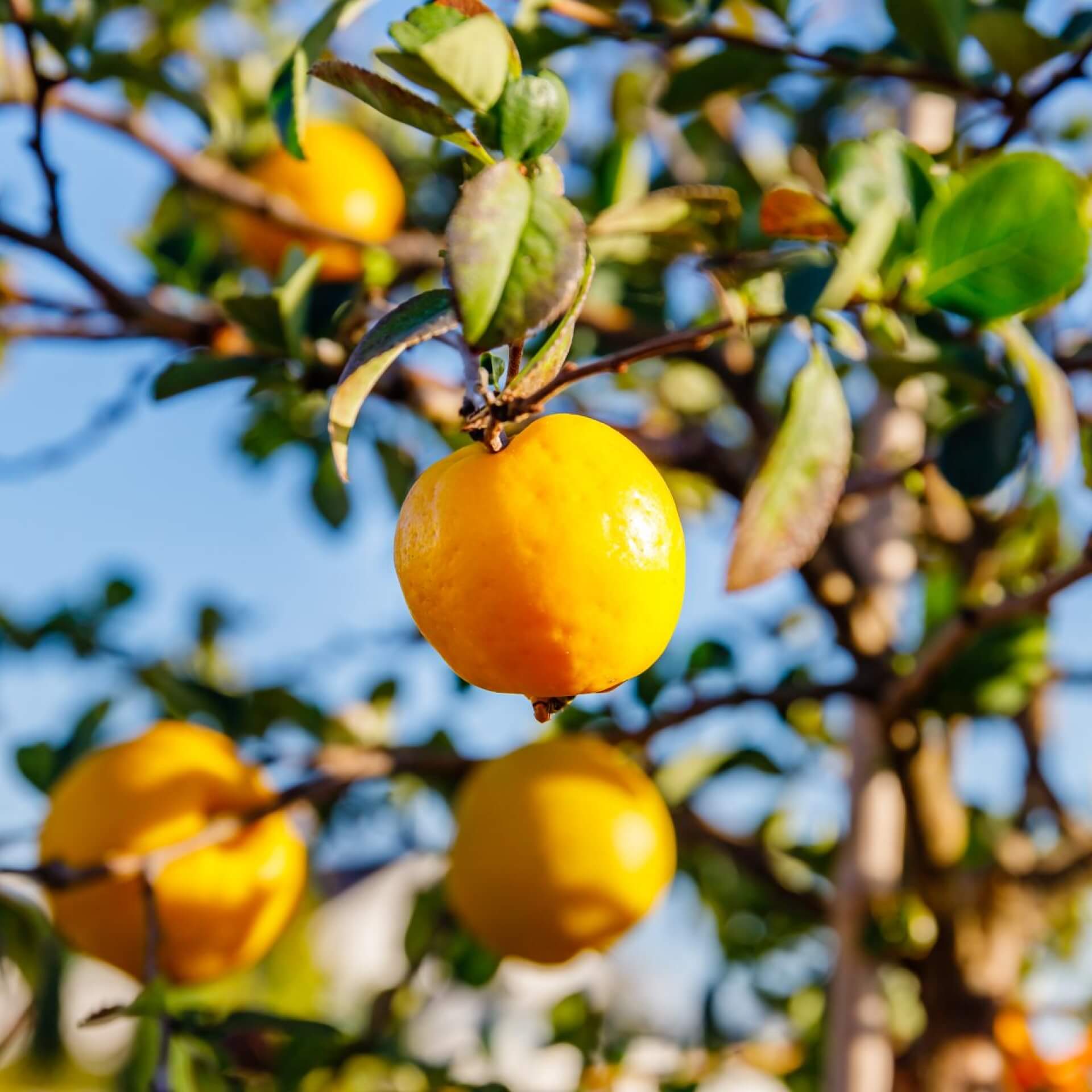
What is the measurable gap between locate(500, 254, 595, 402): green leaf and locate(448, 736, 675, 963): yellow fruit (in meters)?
0.49

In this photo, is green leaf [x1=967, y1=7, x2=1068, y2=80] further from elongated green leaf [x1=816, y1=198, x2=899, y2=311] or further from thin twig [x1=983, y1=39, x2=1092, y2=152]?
elongated green leaf [x1=816, y1=198, x2=899, y2=311]

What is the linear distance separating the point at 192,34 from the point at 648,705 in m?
1.21

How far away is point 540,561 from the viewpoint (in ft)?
1.37

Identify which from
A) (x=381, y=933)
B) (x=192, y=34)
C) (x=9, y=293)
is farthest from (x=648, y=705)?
(x=381, y=933)

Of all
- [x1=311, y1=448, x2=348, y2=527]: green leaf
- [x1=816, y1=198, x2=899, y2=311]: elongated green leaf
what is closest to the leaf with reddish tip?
[x1=816, y1=198, x2=899, y2=311]: elongated green leaf

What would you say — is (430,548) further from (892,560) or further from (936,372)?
(892,560)

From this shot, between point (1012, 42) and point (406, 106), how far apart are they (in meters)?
0.48

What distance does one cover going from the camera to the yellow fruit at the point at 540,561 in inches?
16.4

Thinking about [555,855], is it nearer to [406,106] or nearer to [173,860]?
[173,860]

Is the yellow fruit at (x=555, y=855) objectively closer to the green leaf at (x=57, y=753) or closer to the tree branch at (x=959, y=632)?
the tree branch at (x=959, y=632)

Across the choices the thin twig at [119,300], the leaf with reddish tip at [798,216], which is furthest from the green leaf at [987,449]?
the thin twig at [119,300]

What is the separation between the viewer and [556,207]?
0.36 m

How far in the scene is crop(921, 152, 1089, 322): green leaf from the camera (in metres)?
0.48

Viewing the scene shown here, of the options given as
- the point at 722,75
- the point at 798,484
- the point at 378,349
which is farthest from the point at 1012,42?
the point at 378,349
